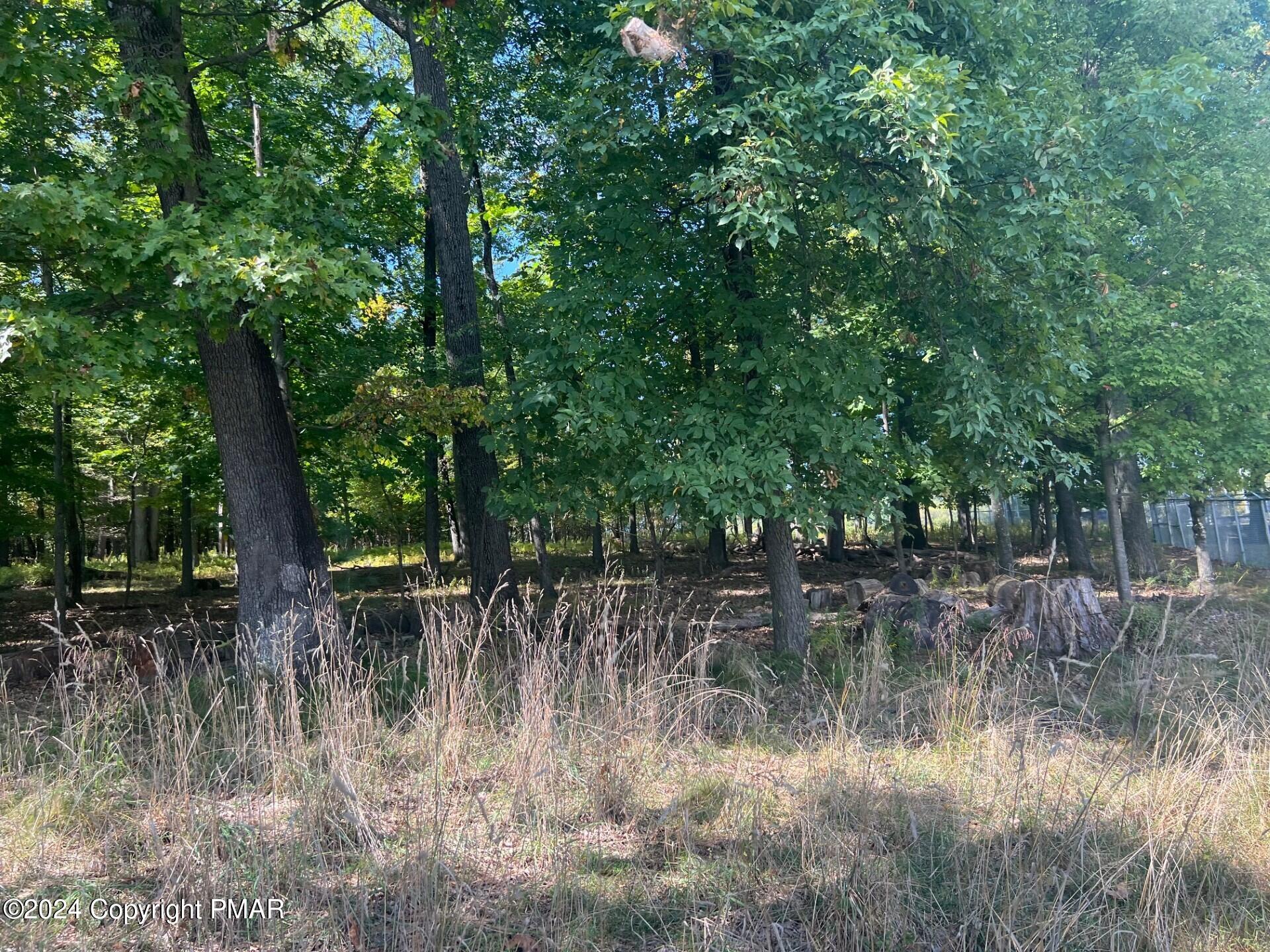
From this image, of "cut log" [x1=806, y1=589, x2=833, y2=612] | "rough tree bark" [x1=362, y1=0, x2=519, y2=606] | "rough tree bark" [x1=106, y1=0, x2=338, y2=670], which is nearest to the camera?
"rough tree bark" [x1=106, y1=0, x2=338, y2=670]

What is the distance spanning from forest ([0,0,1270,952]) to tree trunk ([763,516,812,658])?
0.17 ft

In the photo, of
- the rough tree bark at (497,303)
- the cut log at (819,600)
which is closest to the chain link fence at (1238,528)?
the cut log at (819,600)

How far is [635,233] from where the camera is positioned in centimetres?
737

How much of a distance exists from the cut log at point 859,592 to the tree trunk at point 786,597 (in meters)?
4.36

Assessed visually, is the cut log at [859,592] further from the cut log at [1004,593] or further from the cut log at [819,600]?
the cut log at [1004,593]

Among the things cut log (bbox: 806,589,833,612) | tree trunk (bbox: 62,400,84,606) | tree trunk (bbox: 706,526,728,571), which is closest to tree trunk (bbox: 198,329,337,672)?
tree trunk (bbox: 62,400,84,606)

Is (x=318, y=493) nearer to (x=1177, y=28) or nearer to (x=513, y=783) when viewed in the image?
(x=513, y=783)

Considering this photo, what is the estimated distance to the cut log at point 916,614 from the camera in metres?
8.72

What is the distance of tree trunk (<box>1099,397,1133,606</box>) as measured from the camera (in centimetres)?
1191

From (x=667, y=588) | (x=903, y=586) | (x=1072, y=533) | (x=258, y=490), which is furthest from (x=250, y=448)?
(x=1072, y=533)

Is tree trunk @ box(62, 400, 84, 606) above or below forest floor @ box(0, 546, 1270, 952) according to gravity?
above

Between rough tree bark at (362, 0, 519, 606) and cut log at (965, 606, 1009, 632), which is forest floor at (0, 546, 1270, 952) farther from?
rough tree bark at (362, 0, 519, 606)

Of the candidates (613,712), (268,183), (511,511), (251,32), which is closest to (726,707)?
(613,712)

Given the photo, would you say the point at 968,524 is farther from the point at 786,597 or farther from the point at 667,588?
the point at 786,597
